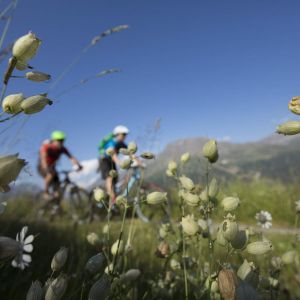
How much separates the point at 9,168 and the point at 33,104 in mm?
214

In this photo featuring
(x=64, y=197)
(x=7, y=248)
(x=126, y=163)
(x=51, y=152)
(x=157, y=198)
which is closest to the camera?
(x=7, y=248)

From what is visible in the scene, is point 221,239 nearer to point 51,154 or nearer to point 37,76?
point 37,76

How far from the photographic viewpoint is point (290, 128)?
64cm

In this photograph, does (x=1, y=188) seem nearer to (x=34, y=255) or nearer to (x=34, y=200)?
(x=34, y=255)

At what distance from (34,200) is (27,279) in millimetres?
6690

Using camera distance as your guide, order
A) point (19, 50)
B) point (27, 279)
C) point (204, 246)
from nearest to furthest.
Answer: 1. point (19, 50)
2. point (27, 279)
3. point (204, 246)

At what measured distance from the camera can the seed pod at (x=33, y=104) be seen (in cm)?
65

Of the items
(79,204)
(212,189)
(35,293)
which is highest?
(79,204)

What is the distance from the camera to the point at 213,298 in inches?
34.2

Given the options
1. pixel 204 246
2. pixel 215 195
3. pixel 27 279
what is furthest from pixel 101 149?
pixel 215 195

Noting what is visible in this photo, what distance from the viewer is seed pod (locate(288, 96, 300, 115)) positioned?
23.9 inches

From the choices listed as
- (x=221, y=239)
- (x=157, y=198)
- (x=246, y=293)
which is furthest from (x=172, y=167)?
(x=246, y=293)

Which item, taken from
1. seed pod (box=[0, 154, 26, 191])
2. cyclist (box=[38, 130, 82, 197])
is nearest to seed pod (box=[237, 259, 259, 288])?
seed pod (box=[0, 154, 26, 191])

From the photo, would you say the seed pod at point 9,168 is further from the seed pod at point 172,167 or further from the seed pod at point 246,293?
the seed pod at point 172,167
